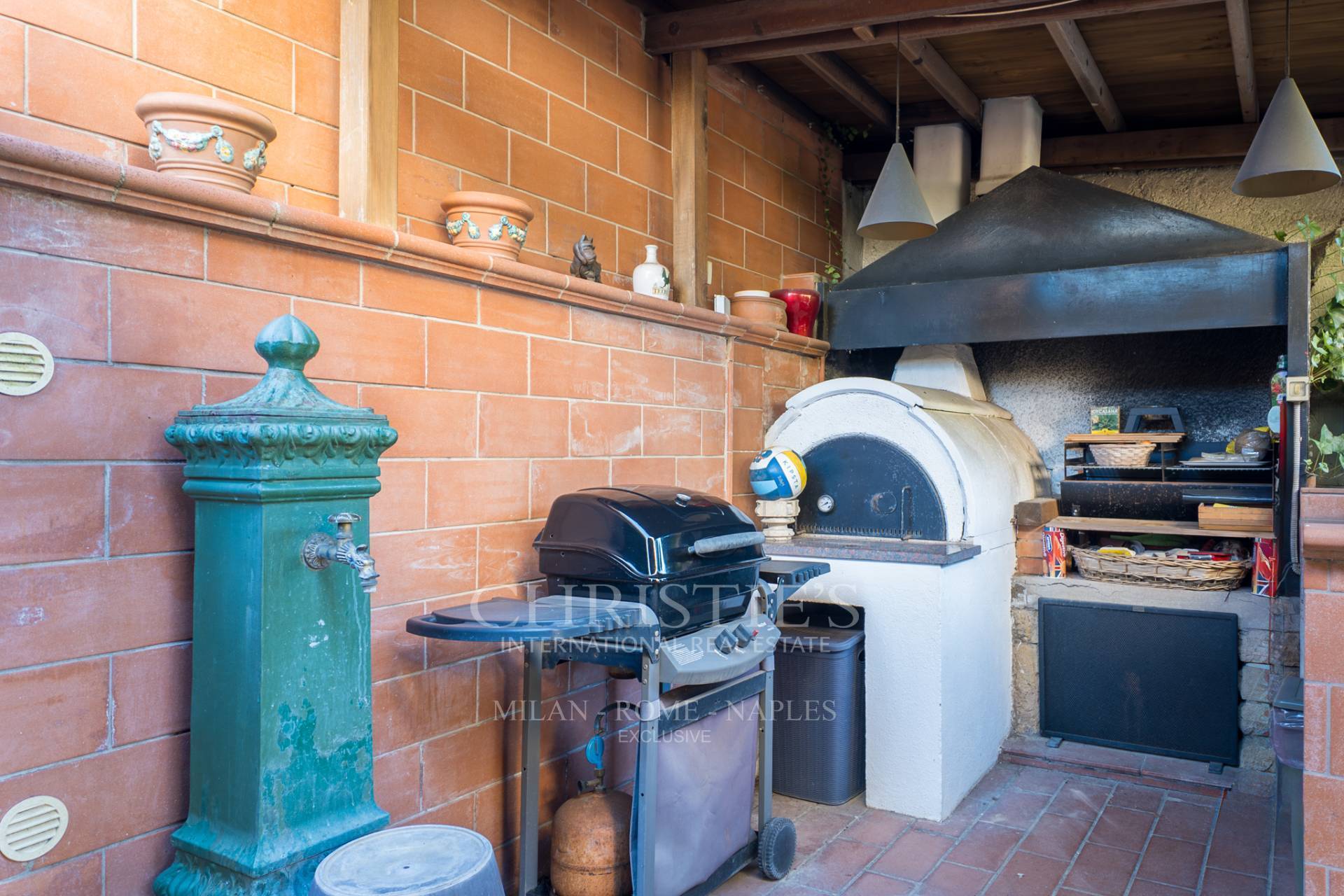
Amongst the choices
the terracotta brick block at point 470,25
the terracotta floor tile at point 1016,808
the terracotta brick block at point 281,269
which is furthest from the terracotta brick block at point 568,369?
the terracotta floor tile at point 1016,808

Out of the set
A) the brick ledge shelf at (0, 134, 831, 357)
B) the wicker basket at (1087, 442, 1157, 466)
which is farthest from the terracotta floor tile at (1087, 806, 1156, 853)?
the brick ledge shelf at (0, 134, 831, 357)

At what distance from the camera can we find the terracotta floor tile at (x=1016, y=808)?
3078 mm

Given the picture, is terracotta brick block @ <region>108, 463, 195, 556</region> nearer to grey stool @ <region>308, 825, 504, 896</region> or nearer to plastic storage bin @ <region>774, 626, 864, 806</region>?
grey stool @ <region>308, 825, 504, 896</region>

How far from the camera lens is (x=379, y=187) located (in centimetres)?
228

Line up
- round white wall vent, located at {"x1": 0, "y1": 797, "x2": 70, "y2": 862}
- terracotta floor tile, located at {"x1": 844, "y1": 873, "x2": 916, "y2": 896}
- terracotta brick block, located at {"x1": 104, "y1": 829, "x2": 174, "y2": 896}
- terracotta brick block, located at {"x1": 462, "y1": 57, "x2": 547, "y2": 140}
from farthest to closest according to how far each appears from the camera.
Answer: terracotta brick block, located at {"x1": 462, "y1": 57, "x2": 547, "y2": 140} < terracotta floor tile, located at {"x1": 844, "y1": 873, "x2": 916, "y2": 896} < terracotta brick block, located at {"x1": 104, "y1": 829, "x2": 174, "y2": 896} < round white wall vent, located at {"x1": 0, "y1": 797, "x2": 70, "y2": 862}

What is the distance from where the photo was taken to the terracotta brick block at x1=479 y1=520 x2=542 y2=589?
2492mm

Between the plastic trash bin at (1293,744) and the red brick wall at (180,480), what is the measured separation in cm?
181

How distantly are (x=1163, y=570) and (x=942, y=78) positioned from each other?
2303 millimetres

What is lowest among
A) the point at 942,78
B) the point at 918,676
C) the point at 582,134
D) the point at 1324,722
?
the point at 918,676

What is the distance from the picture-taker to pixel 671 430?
10.6ft

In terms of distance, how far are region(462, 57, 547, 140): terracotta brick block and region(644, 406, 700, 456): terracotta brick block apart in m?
0.99

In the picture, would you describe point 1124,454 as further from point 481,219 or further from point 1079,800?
point 481,219

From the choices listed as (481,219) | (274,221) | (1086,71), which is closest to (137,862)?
(274,221)

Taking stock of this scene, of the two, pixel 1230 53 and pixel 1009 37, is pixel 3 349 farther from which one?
pixel 1230 53
